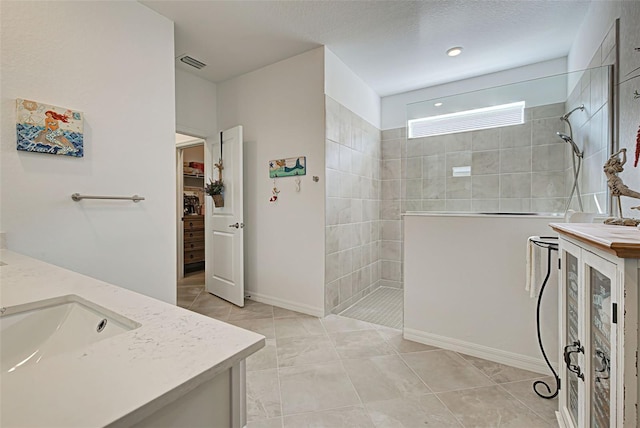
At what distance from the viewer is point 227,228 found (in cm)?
337

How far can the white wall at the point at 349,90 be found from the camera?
9.65ft

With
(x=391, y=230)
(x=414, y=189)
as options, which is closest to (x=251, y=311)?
(x=414, y=189)

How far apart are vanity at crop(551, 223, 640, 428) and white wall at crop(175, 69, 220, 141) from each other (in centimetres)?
348

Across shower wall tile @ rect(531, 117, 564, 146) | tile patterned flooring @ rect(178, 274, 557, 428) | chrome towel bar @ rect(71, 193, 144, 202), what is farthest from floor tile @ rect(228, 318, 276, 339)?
shower wall tile @ rect(531, 117, 564, 146)

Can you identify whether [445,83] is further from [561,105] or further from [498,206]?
[498,206]

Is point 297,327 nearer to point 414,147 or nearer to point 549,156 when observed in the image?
point 414,147

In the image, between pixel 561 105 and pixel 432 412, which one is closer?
A: pixel 432 412

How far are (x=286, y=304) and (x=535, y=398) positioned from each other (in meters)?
2.16

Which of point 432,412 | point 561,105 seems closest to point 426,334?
point 432,412

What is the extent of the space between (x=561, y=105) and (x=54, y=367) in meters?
3.01

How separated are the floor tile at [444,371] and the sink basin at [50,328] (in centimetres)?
177

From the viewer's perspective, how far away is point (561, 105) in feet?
7.14

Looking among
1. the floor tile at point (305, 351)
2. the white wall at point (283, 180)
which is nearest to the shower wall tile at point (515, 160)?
the white wall at point (283, 180)

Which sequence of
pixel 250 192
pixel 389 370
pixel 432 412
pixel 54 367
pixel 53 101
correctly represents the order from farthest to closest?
1. pixel 250 192
2. pixel 389 370
3. pixel 53 101
4. pixel 432 412
5. pixel 54 367
